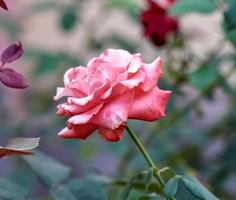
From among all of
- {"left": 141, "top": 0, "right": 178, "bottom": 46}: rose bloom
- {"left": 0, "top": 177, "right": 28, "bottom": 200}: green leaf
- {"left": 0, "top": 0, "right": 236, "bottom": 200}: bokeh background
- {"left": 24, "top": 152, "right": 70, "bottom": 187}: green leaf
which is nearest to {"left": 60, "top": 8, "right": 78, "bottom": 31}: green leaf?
{"left": 0, "top": 0, "right": 236, "bottom": 200}: bokeh background

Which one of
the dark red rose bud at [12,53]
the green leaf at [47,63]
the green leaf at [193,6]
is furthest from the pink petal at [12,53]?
the green leaf at [47,63]

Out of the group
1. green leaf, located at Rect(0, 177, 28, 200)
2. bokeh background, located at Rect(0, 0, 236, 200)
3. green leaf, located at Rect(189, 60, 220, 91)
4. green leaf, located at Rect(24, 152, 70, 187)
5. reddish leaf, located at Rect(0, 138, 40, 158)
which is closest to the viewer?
reddish leaf, located at Rect(0, 138, 40, 158)

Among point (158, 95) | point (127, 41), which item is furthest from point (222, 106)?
point (158, 95)

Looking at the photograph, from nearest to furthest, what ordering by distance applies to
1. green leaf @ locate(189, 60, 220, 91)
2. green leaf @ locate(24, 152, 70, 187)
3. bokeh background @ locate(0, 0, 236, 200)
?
green leaf @ locate(24, 152, 70, 187) < green leaf @ locate(189, 60, 220, 91) < bokeh background @ locate(0, 0, 236, 200)

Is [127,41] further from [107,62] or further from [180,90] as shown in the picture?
[107,62]

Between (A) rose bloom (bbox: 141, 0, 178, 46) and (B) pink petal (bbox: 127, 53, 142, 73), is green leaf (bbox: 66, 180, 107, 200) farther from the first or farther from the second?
(A) rose bloom (bbox: 141, 0, 178, 46)

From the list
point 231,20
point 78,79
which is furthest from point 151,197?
point 231,20

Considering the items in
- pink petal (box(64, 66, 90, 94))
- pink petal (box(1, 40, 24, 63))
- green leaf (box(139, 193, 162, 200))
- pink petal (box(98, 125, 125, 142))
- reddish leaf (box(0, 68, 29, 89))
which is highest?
pink petal (box(1, 40, 24, 63))
